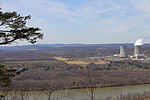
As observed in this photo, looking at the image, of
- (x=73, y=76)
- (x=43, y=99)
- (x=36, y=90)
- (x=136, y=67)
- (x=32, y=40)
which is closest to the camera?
(x=32, y=40)

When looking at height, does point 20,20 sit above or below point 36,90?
above

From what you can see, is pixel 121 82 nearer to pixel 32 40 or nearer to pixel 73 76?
pixel 73 76

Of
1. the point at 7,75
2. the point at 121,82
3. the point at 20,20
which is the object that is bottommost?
the point at 121,82

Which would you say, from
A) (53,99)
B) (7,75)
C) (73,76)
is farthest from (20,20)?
(73,76)

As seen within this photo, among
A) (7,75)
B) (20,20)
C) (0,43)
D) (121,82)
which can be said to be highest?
(20,20)

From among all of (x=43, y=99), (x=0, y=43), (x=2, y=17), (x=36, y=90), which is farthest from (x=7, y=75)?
(x=36, y=90)

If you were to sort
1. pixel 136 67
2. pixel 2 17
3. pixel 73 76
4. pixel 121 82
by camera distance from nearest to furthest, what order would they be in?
pixel 2 17 < pixel 121 82 < pixel 73 76 < pixel 136 67

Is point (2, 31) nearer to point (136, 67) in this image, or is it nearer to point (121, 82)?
point (121, 82)

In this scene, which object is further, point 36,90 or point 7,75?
point 36,90

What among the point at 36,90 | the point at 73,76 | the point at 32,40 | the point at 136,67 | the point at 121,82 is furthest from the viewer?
the point at 136,67
